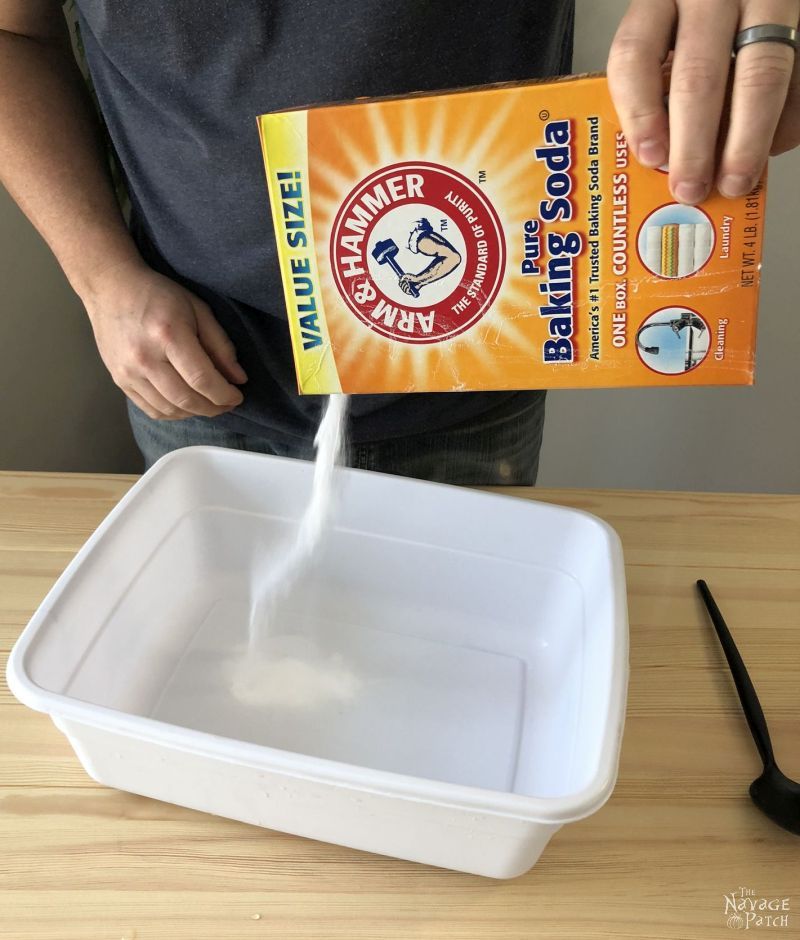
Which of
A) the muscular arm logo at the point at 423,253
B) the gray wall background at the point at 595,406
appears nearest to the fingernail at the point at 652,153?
the muscular arm logo at the point at 423,253

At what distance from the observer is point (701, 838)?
18.3 inches

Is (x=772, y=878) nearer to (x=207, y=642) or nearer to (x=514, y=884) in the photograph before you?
(x=514, y=884)

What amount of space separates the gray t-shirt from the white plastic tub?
0.43ft

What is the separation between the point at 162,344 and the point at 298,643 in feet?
0.81

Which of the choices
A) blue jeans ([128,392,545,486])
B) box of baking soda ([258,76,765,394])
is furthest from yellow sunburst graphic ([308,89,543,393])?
blue jeans ([128,392,545,486])

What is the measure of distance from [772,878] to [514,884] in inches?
5.4

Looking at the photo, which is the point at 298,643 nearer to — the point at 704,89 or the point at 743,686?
the point at 743,686

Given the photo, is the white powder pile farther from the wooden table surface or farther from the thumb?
the thumb

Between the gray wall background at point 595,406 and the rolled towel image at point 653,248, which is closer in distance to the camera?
the rolled towel image at point 653,248

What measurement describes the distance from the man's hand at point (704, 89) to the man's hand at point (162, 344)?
37 cm

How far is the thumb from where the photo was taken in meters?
0.67

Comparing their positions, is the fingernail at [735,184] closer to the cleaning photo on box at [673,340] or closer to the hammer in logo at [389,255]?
the cleaning photo on box at [673,340]

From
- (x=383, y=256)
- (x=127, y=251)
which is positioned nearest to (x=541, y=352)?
(x=383, y=256)

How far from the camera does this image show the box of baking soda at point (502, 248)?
0.44m
